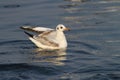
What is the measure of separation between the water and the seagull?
0.30 metres

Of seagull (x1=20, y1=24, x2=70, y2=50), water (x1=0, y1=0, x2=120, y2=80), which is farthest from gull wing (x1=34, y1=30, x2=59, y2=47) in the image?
water (x1=0, y1=0, x2=120, y2=80)

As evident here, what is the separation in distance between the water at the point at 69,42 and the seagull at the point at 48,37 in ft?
0.99

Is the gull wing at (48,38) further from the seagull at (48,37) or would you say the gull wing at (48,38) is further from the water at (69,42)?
the water at (69,42)

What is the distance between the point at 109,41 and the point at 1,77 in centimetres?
511

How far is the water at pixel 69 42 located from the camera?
16797 millimetres

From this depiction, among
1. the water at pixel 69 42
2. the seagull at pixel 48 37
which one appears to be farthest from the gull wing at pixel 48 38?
the water at pixel 69 42

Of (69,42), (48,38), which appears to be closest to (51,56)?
(48,38)

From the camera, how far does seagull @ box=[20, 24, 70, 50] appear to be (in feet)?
66.3

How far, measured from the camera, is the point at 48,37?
2033 centimetres

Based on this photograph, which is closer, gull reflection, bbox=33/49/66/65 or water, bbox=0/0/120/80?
water, bbox=0/0/120/80

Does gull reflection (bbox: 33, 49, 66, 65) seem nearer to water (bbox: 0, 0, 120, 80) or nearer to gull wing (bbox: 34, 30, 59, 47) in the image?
water (bbox: 0, 0, 120, 80)

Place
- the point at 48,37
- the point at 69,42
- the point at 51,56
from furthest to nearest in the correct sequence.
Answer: the point at 69,42, the point at 48,37, the point at 51,56

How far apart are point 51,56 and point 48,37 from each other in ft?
4.28

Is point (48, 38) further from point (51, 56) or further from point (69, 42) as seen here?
point (51, 56)
